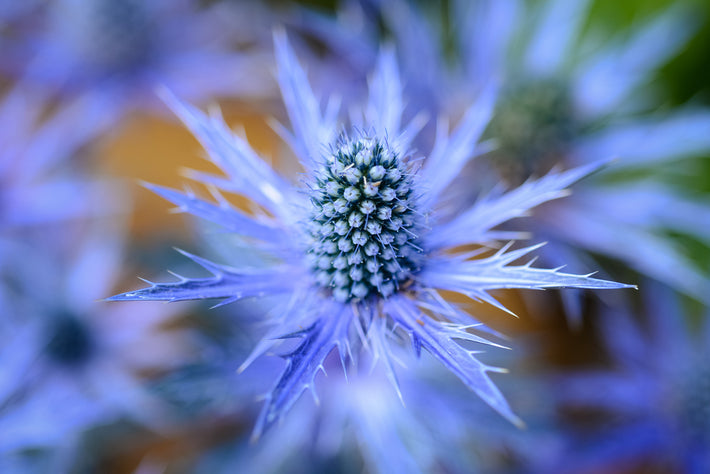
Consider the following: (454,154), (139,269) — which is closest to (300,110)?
(454,154)

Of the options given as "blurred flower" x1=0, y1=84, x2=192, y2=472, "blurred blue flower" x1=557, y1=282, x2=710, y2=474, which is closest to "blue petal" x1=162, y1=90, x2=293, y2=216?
"blurred flower" x1=0, y1=84, x2=192, y2=472

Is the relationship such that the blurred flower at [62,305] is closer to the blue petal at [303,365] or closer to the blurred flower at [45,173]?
the blurred flower at [45,173]

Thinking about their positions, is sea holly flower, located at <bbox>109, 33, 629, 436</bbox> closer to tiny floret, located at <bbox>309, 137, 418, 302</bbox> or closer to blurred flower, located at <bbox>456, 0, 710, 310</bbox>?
tiny floret, located at <bbox>309, 137, 418, 302</bbox>

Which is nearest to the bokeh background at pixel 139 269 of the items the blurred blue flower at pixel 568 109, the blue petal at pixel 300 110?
the blurred blue flower at pixel 568 109

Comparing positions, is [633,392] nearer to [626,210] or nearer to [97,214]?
[626,210]

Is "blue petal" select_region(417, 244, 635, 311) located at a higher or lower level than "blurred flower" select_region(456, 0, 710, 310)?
lower

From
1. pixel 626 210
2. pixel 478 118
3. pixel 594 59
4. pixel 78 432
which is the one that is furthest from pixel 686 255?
pixel 78 432

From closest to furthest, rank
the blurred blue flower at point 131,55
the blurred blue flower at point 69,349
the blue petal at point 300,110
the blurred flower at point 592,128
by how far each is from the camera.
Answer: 1. the blue petal at point 300,110
2. the blurred blue flower at point 69,349
3. the blurred flower at point 592,128
4. the blurred blue flower at point 131,55
